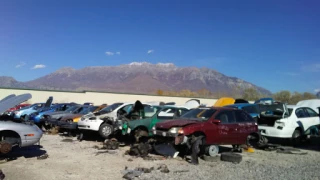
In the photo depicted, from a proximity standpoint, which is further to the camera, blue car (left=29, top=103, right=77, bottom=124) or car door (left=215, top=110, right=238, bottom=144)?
blue car (left=29, top=103, right=77, bottom=124)

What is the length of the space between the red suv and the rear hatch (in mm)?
1445

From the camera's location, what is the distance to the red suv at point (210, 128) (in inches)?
373

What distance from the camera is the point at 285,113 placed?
41.1ft

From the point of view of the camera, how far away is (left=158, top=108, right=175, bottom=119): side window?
12.1 meters

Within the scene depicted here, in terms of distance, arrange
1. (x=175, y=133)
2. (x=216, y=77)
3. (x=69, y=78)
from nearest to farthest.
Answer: (x=175, y=133) → (x=216, y=77) → (x=69, y=78)

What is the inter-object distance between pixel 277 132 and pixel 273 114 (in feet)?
3.79

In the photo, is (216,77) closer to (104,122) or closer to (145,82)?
(145,82)

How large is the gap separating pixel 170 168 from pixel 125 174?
4.78ft

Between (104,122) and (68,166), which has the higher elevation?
(104,122)

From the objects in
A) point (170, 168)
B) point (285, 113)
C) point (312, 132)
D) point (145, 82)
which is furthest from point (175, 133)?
point (145, 82)

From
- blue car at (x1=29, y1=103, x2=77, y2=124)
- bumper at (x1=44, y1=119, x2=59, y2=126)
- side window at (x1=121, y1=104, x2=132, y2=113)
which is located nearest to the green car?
side window at (x1=121, y1=104, x2=132, y2=113)

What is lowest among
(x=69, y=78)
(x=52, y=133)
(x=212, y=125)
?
(x=52, y=133)

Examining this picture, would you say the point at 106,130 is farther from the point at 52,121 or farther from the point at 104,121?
the point at 52,121

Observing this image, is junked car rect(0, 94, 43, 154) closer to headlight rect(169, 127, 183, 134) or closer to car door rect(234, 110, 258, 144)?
headlight rect(169, 127, 183, 134)
